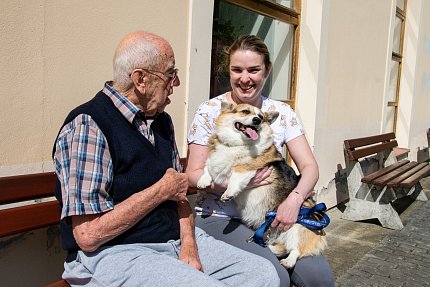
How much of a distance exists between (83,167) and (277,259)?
4.14 feet

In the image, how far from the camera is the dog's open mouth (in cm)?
233

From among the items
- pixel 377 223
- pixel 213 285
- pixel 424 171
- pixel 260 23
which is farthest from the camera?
pixel 424 171

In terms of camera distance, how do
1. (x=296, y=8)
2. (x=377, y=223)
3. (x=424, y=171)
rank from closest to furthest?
1. (x=296, y=8)
2. (x=377, y=223)
3. (x=424, y=171)

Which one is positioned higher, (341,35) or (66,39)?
(341,35)

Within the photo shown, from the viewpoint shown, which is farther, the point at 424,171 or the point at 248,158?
the point at 424,171

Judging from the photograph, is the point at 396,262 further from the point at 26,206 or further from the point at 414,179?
the point at 26,206

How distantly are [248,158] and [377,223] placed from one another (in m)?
3.32

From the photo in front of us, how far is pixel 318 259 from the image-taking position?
7.73ft

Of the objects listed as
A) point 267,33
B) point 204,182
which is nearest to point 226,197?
point 204,182

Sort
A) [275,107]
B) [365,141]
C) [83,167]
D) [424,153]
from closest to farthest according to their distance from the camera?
[83,167] < [275,107] < [365,141] < [424,153]

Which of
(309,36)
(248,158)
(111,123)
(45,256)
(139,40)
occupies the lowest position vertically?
(45,256)

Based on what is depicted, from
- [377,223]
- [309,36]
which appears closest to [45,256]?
[309,36]

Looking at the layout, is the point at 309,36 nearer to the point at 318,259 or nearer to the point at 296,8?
the point at 296,8

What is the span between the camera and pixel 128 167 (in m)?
1.72
